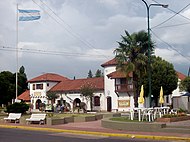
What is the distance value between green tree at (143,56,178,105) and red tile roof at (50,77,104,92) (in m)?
11.4

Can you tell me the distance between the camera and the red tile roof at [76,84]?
6328cm

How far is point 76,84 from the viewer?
6656cm

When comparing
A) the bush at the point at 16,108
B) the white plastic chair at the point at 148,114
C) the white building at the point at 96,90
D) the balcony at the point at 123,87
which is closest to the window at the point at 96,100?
the white building at the point at 96,90

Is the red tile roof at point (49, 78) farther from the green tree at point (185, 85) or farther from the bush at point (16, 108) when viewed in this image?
the bush at point (16, 108)

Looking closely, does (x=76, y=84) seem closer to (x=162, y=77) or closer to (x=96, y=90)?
(x=96, y=90)

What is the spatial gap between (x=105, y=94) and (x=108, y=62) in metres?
5.54

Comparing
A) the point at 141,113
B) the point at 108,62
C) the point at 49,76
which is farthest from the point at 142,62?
the point at 49,76

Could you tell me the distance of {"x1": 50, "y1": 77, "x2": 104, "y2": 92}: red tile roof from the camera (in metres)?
63.3

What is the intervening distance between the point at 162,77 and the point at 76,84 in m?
19.2

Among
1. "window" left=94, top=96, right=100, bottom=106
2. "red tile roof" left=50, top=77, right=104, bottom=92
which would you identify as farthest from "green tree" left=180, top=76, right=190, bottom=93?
"window" left=94, top=96, right=100, bottom=106

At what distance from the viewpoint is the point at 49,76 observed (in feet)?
241

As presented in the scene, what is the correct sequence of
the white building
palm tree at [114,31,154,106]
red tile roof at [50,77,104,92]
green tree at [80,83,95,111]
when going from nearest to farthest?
1. palm tree at [114,31,154,106]
2. the white building
3. green tree at [80,83,95,111]
4. red tile roof at [50,77,104,92]

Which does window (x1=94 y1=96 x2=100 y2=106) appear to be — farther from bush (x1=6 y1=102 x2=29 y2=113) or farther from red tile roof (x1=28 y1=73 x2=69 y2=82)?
bush (x1=6 y1=102 x2=29 y2=113)

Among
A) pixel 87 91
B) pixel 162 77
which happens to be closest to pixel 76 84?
pixel 87 91
